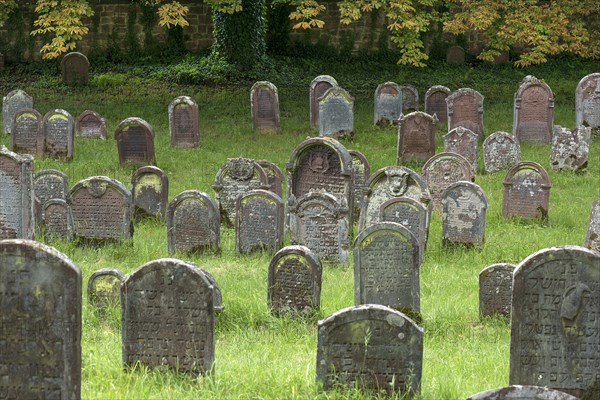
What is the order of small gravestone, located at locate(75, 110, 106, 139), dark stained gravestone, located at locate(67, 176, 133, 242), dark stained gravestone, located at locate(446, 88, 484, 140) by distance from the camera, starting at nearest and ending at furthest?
dark stained gravestone, located at locate(67, 176, 133, 242) < dark stained gravestone, located at locate(446, 88, 484, 140) < small gravestone, located at locate(75, 110, 106, 139)

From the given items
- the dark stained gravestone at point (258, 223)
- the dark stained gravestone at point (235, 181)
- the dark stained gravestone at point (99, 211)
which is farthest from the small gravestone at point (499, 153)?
the dark stained gravestone at point (99, 211)

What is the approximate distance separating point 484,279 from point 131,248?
476cm

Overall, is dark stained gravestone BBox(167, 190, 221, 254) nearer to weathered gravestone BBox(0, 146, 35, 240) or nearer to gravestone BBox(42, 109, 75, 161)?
weathered gravestone BBox(0, 146, 35, 240)

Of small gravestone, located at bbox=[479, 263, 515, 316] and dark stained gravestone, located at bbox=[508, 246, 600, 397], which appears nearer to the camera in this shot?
dark stained gravestone, located at bbox=[508, 246, 600, 397]

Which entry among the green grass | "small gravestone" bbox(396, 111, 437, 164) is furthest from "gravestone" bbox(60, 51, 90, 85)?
"small gravestone" bbox(396, 111, 437, 164)

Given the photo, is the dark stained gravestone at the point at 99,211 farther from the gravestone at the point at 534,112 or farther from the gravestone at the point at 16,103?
the gravestone at the point at 534,112

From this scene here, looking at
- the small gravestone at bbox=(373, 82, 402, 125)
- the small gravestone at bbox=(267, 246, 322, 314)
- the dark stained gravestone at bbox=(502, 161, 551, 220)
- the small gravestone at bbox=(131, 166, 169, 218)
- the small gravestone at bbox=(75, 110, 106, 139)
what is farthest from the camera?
the small gravestone at bbox=(373, 82, 402, 125)

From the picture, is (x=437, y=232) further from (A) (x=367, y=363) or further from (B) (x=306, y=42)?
(B) (x=306, y=42)

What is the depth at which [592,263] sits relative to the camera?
7469mm

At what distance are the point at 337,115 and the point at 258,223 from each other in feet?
26.7

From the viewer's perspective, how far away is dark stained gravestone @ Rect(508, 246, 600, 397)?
745cm

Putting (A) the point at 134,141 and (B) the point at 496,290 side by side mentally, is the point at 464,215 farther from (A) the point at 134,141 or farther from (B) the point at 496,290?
(A) the point at 134,141

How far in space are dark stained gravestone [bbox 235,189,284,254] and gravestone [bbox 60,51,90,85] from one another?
14310mm

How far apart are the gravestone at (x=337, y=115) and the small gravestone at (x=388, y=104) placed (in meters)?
1.45
